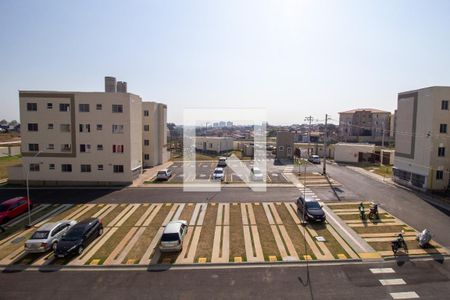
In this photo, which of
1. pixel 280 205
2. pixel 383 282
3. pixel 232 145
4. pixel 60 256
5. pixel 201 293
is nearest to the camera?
pixel 201 293

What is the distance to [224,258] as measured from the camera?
1733cm

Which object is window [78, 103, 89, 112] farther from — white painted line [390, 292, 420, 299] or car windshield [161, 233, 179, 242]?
white painted line [390, 292, 420, 299]

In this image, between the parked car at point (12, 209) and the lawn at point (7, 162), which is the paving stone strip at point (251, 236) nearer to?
the parked car at point (12, 209)

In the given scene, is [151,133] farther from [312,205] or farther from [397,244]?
[397,244]

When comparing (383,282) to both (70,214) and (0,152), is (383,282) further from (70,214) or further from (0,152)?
(0,152)

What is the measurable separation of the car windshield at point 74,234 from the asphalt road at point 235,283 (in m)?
2.51

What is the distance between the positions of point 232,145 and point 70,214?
53871 millimetres

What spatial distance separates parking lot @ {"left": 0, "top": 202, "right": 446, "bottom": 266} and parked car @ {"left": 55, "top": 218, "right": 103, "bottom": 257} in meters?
0.46

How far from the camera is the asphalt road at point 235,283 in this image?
13.7m

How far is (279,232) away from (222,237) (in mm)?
4357

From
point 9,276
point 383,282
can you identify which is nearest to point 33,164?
point 9,276

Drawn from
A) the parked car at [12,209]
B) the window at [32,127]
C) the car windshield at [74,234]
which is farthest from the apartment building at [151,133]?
the car windshield at [74,234]

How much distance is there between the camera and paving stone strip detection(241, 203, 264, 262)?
1750 cm

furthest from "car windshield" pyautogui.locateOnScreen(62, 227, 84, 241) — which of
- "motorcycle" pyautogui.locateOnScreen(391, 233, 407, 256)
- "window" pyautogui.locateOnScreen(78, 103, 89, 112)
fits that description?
"window" pyautogui.locateOnScreen(78, 103, 89, 112)
